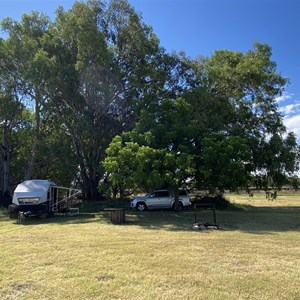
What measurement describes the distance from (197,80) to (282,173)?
9300 mm

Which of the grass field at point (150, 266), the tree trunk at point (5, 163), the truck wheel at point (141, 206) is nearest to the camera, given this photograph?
the grass field at point (150, 266)

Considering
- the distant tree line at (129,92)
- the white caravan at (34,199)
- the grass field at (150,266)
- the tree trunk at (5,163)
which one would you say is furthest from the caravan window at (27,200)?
the tree trunk at (5,163)

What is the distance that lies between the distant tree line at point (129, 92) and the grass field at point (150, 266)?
819 centimetres

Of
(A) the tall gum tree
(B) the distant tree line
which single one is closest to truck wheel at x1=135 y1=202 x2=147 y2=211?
(B) the distant tree line

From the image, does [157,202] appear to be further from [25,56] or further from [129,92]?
[25,56]

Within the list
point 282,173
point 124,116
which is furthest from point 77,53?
point 282,173

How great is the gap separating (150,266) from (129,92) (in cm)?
1895

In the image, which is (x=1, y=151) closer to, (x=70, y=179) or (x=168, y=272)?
(x=70, y=179)

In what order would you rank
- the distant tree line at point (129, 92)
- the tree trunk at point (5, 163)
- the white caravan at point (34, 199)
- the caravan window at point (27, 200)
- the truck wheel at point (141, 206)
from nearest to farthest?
the white caravan at point (34, 199) → the caravan window at point (27, 200) → the distant tree line at point (129, 92) → the truck wheel at point (141, 206) → the tree trunk at point (5, 163)

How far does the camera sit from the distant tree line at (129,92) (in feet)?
70.4

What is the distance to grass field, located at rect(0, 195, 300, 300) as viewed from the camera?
6047mm

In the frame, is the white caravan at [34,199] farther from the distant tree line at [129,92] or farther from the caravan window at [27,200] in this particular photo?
the distant tree line at [129,92]

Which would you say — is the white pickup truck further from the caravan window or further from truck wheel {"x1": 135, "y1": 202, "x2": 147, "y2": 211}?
the caravan window

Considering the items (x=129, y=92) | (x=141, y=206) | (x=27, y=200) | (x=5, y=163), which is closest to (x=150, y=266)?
(x=27, y=200)
